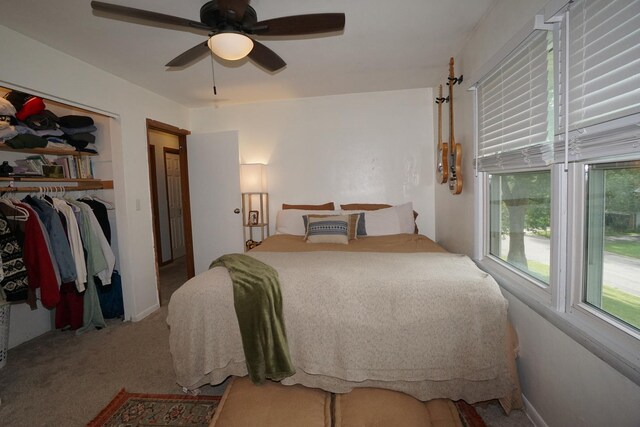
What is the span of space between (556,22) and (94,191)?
3662 millimetres

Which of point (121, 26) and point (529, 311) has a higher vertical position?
point (121, 26)

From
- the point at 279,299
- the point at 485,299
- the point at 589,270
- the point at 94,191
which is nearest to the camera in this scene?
the point at 589,270

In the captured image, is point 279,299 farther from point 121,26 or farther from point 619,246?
point 121,26

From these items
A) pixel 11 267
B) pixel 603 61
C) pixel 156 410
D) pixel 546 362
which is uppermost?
pixel 603 61

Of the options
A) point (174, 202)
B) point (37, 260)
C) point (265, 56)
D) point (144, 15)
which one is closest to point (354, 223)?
point (265, 56)

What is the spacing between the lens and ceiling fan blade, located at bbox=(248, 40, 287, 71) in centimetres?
178

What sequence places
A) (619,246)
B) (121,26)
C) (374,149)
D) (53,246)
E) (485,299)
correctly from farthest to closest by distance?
(374,149)
(53,246)
(121,26)
(485,299)
(619,246)

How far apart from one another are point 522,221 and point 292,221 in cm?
215

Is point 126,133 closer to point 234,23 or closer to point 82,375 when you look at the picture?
point 234,23

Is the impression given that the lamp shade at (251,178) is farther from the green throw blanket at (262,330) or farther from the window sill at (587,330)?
the window sill at (587,330)

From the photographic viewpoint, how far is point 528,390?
1.55m

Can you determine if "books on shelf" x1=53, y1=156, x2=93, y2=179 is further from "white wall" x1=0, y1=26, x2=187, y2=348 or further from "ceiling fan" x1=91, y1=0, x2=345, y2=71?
"ceiling fan" x1=91, y1=0, x2=345, y2=71

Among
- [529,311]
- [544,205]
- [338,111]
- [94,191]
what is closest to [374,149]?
[338,111]

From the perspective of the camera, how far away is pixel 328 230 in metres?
2.89
